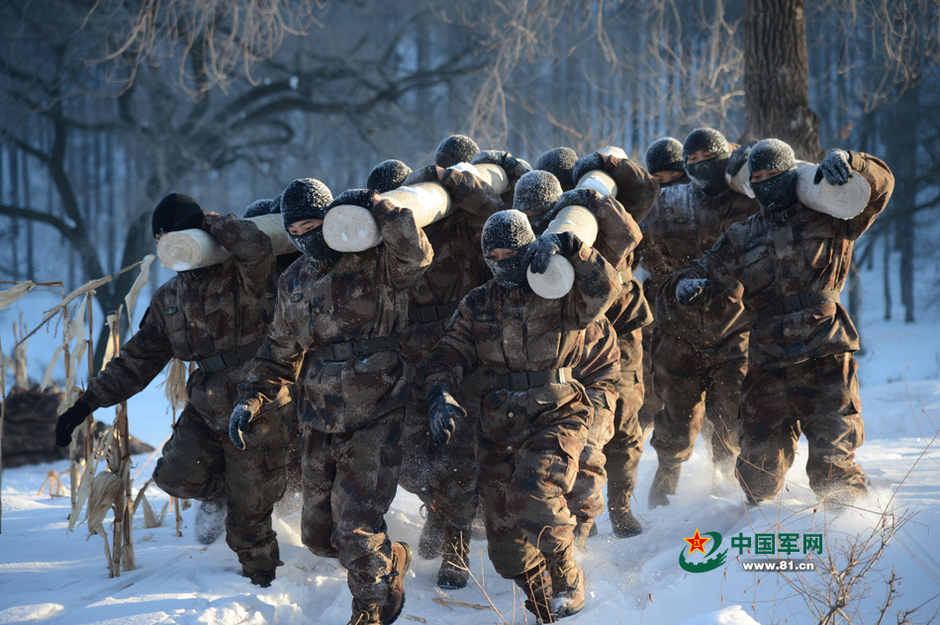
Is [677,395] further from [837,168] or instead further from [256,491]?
[256,491]

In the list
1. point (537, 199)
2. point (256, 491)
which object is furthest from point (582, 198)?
point (256, 491)

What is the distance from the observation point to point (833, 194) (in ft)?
11.8

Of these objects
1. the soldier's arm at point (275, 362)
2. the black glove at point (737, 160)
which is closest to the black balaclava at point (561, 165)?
the black glove at point (737, 160)

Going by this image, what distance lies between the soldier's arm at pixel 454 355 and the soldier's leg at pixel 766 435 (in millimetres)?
1668

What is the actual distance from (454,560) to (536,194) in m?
1.93

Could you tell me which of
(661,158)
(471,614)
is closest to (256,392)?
(471,614)

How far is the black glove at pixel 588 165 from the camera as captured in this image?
4.15 meters

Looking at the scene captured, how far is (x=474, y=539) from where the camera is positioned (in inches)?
172

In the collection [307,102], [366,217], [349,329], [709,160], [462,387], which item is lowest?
[462,387]

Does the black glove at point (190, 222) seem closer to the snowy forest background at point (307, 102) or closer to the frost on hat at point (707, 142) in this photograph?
the frost on hat at point (707, 142)

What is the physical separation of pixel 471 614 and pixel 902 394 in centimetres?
587

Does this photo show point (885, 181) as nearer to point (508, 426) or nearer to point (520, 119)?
point (508, 426)

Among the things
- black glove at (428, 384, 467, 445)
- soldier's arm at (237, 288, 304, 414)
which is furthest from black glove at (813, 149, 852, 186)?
soldier's arm at (237, 288, 304, 414)

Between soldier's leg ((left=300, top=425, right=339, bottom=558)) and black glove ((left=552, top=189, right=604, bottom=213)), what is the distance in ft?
5.26
